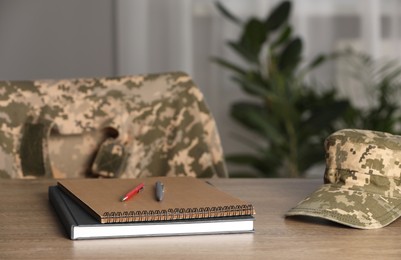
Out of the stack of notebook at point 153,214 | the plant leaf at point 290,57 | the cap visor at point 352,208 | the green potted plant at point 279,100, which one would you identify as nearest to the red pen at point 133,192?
the stack of notebook at point 153,214

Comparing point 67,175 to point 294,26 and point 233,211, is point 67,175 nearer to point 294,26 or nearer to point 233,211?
point 233,211

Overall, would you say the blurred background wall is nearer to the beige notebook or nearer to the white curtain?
the white curtain

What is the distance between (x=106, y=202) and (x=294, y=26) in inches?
125

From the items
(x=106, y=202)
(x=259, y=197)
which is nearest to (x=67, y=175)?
(x=259, y=197)

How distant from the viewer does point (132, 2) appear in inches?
170

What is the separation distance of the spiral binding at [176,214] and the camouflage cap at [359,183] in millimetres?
102

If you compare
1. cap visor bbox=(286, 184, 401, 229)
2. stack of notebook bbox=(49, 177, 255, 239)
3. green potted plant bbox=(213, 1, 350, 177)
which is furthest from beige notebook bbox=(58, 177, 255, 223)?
green potted plant bbox=(213, 1, 350, 177)

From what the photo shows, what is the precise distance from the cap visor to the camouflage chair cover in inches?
28.4

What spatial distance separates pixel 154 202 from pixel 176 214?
0.21 ft

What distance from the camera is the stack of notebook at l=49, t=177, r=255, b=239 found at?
1.14 m

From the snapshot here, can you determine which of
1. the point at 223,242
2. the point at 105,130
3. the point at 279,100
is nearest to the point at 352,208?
the point at 223,242

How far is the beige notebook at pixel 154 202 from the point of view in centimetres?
115

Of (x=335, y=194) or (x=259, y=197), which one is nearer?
(x=335, y=194)

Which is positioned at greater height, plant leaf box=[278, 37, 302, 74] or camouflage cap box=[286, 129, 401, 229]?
camouflage cap box=[286, 129, 401, 229]
